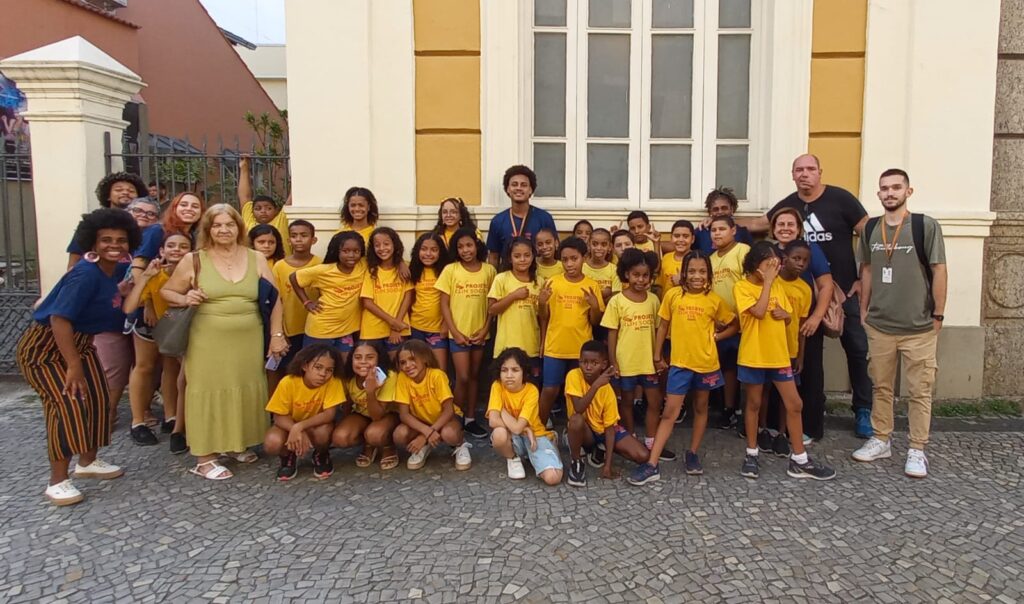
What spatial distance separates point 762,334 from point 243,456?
3.34 m

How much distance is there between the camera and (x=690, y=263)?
13.7ft

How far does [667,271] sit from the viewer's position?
491 centimetres

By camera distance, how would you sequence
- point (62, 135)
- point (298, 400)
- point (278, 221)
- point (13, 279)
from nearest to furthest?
point (298, 400), point (278, 221), point (62, 135), point (13, 279)

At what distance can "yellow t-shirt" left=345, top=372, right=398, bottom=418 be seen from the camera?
170 inches

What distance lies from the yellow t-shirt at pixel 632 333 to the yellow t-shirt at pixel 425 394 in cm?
109

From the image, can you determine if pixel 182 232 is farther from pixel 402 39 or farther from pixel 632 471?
pixel 632 471

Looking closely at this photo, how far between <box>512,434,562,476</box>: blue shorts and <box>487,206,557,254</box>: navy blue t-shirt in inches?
60.2

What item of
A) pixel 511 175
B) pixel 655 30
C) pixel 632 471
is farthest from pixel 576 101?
pixel 632 471

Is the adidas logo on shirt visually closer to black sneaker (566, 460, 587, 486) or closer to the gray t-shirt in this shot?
the gray t-shirt

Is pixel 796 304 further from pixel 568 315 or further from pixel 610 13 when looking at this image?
pixel 610 13

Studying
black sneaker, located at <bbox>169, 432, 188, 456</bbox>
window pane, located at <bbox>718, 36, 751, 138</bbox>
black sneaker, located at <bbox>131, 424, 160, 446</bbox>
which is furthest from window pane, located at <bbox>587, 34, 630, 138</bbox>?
black sneaker, located at <bbox>131, 424, 160, 446</bbox>

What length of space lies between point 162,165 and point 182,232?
267 centimetres

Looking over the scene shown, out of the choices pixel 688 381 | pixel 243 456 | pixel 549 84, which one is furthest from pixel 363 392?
pixel 549 84

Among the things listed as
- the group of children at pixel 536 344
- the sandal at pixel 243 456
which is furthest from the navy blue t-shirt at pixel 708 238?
the sandal at pixel 243 456
